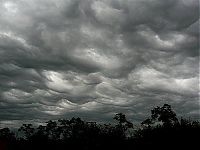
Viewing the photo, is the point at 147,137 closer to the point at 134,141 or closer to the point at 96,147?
the point at 134,141

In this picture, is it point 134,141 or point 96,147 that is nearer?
point 134,141

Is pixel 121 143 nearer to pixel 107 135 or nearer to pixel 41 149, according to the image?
pixel 107 135

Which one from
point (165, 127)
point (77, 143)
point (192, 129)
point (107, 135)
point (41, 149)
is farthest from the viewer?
point (41, 149)

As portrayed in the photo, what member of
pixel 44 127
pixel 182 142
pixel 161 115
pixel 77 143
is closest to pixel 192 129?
pixel 182 142

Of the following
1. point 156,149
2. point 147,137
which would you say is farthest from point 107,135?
point 156,149

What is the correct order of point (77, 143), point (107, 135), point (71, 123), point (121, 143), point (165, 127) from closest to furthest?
point (165, 127) < point (121, 143) < point (107, 135) < point (77, 143) < point (71, 123)

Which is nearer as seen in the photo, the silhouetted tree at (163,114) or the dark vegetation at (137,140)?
the dark vegetation at (137,140)

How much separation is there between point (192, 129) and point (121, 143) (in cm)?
950

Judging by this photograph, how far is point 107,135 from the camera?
123ft

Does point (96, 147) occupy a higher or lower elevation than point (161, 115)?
lower

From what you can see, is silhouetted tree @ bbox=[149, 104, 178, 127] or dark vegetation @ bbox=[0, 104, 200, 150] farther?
silhouetted tree @ bbox=[149, 104, 178, 127]

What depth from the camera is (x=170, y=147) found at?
25875 mm

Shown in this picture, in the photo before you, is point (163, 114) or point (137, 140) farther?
point (163, 114)

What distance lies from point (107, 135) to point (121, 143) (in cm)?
356
